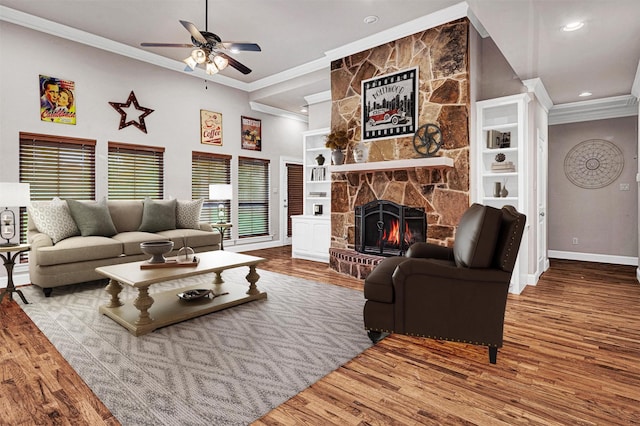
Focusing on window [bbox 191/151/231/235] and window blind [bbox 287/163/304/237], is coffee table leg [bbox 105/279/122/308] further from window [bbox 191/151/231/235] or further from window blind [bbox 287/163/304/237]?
window blind [bbox 287/163/304/237]

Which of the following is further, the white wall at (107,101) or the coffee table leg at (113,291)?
the white wall at (107,101)

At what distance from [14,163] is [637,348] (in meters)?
6.20

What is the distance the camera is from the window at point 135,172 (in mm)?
5066

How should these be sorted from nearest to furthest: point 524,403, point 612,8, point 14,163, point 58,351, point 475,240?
1. point 524,403
2. point 475,240
3. point 58,351
4. point 612,8
5. point 14,163

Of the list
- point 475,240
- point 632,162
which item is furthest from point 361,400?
point 632,162

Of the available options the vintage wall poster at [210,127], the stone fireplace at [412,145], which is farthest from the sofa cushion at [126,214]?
the stone fireplace at [412,145]

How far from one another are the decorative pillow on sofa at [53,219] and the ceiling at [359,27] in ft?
7.11

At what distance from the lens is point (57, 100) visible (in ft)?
14.7

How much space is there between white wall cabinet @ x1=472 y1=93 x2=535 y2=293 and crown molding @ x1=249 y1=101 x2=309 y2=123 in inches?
162

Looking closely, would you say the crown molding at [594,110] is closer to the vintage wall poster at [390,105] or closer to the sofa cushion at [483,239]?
the vintage wall poster at [390,105]

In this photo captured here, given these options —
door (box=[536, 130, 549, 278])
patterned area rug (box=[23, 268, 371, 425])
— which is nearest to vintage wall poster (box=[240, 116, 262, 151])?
patterned area rug (box=[23, 268, 371, 425])

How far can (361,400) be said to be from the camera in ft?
6.08

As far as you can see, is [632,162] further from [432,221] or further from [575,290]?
[432,221]

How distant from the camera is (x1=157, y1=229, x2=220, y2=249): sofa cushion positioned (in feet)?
15.5
